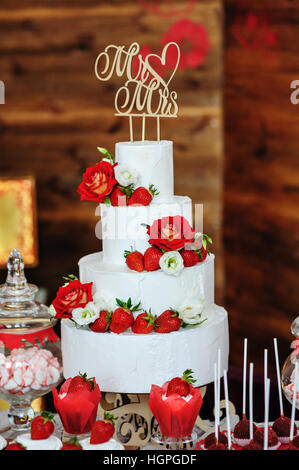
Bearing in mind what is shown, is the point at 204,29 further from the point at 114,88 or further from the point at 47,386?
the point at 47,386

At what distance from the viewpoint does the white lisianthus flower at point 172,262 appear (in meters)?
2.23

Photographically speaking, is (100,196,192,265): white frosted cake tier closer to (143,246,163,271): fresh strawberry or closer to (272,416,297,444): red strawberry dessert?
(143,246,163,271): fresh strawberry

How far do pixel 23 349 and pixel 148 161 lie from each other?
2.32 ft

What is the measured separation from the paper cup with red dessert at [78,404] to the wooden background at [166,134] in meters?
2.15

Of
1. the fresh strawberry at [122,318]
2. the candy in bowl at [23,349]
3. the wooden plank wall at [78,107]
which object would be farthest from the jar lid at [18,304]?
the wooden plank wall at [78,107]

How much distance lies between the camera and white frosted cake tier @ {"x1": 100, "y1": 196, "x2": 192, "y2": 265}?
2334 mm

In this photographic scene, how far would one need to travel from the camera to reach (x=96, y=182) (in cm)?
231

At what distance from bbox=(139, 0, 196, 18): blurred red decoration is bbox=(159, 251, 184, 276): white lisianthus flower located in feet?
7.99

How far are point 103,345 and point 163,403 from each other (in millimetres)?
317

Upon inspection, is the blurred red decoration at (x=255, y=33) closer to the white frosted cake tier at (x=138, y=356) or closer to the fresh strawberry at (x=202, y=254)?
the fresh strawberry at (x=202, y=254)

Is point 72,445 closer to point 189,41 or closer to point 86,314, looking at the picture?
point 86,314
